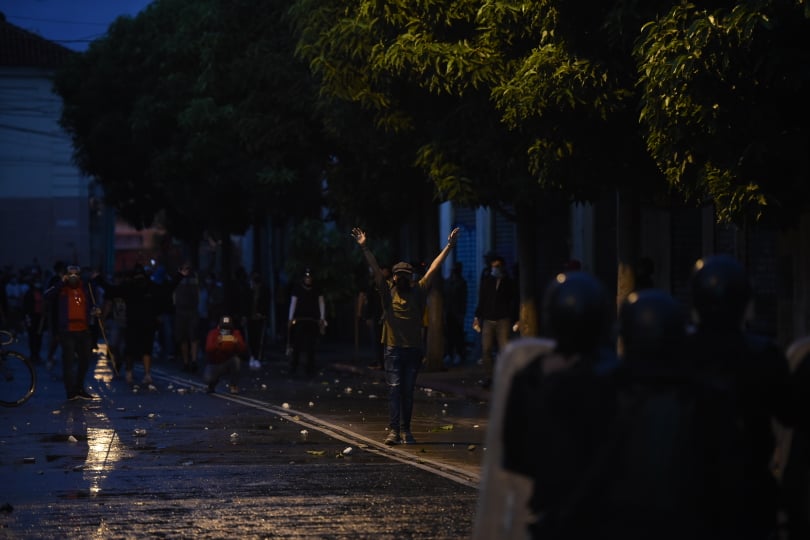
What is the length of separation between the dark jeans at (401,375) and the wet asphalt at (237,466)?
0.35m

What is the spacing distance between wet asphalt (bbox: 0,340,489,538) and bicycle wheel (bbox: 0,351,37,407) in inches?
12.4

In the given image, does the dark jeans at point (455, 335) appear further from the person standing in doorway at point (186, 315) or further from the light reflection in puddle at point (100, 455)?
the light reflection in puddle at point (100, 455)

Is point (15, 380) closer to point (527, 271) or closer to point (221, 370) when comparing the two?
point (221, 370)

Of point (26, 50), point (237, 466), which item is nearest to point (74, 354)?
point (237, 466)

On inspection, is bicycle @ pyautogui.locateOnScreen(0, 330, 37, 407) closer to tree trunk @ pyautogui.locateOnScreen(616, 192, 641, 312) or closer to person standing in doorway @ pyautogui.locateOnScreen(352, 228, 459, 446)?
person standing in doorway @ pyautogui.locateOnScreen(352, 228, 459, 446)

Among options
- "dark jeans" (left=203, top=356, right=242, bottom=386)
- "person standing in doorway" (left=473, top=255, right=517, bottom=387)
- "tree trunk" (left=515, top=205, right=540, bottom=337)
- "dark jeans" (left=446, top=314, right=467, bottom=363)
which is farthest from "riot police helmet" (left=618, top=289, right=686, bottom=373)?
"dark jeans" (left=446, top=314, right=467, bottom=363)

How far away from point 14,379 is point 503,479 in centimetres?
1567

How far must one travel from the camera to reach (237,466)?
512 inches

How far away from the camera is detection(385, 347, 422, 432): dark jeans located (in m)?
14.5

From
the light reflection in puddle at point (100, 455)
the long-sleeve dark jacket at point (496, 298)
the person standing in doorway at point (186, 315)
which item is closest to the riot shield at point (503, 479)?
the light reflection in puddle at point (100, 455)

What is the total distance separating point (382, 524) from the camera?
9797 mm

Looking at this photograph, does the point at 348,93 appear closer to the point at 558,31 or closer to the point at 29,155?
the point at 558,31

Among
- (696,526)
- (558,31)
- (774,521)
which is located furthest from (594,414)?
(558,31)

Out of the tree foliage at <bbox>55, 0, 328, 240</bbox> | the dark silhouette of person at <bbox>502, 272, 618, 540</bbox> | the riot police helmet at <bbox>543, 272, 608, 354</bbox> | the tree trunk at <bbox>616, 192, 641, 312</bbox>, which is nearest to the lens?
the dark silhouette of person at <bbox>502, 272, 618, 540</bbox>
